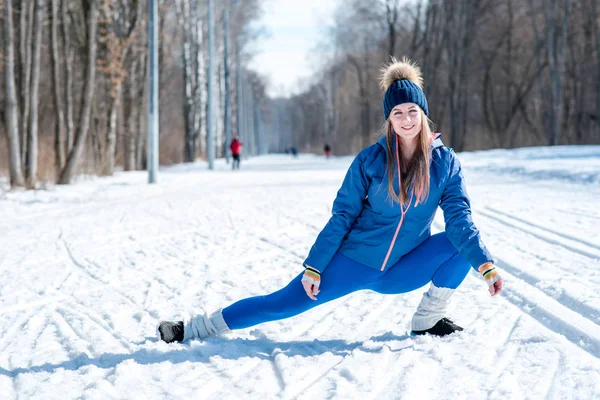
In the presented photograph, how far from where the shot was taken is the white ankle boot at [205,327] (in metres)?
2.95

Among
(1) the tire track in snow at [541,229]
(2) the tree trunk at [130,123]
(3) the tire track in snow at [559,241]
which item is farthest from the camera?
(2) the tree trunk at [130,123]

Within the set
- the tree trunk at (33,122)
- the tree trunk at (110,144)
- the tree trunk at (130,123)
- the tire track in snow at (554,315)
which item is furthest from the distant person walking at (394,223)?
the tree trunk at (130,123)

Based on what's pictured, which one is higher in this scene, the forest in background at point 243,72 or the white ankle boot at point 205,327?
the forest in background at point 243,72

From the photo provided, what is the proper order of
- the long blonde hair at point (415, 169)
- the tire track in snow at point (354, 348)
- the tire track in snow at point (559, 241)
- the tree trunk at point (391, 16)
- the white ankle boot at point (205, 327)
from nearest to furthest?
the tire track in snow at point (354, 348) < the long blonde hair at point (415, 169) < the white ankle boot at point (205, 327) < the tire track in snow at point (559, 241) < the tree trunk at point (391, 16)

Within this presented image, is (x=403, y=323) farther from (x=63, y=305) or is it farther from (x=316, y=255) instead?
(x=63, y=305)

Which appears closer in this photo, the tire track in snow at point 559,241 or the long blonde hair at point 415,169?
the long blonde hair at point 415,169

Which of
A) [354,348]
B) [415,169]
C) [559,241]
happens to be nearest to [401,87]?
[415,169]

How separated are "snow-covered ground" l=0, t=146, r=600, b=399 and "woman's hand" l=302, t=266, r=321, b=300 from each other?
1.04 feet

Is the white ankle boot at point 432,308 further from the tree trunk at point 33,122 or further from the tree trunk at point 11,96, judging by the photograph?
the tree trunk at point 33,122

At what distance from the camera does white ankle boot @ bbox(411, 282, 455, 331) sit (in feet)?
9.41

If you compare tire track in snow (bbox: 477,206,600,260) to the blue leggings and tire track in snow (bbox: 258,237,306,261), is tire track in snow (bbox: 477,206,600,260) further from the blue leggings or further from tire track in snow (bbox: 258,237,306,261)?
the blue leggings

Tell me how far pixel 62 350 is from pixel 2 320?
0.78 meters

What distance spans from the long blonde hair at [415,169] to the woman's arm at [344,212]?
12 centimetres

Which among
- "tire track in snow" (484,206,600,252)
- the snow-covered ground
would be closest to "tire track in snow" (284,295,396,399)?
the snow-covered ground
